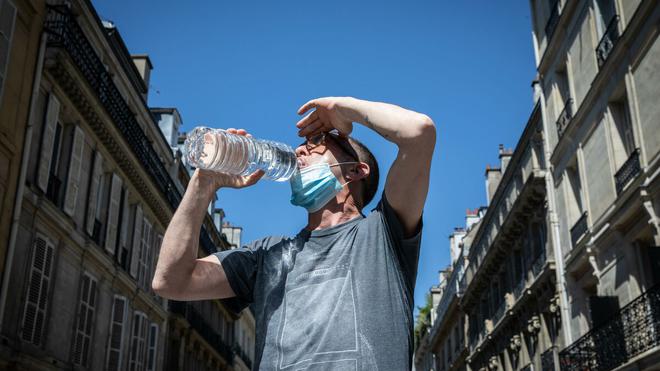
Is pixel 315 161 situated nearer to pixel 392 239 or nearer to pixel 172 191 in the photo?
pixel 392 239

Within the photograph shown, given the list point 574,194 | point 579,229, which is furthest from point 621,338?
point 574,194

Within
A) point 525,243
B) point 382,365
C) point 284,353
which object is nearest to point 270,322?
point 284,353

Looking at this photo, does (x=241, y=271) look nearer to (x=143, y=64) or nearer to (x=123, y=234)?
(x=123, y=234)

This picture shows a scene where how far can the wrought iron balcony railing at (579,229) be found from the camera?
18.9 meters

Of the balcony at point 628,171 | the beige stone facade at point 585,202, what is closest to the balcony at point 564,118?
the beige stone facade at point 585,202

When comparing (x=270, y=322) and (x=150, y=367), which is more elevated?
(x=150, y=367)

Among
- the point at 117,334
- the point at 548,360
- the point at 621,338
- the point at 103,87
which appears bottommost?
the point at 621,338

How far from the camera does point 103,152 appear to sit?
749 inches

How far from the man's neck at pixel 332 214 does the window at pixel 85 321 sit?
1481 cm

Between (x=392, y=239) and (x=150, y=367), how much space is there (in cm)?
2229

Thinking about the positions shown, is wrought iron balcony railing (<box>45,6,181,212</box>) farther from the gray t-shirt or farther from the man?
the gray t-shirt

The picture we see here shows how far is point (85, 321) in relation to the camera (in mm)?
17344

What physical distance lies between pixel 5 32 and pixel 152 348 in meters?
13.2

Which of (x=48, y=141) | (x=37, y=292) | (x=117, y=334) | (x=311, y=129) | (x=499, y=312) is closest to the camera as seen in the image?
(x=311, y=129)
